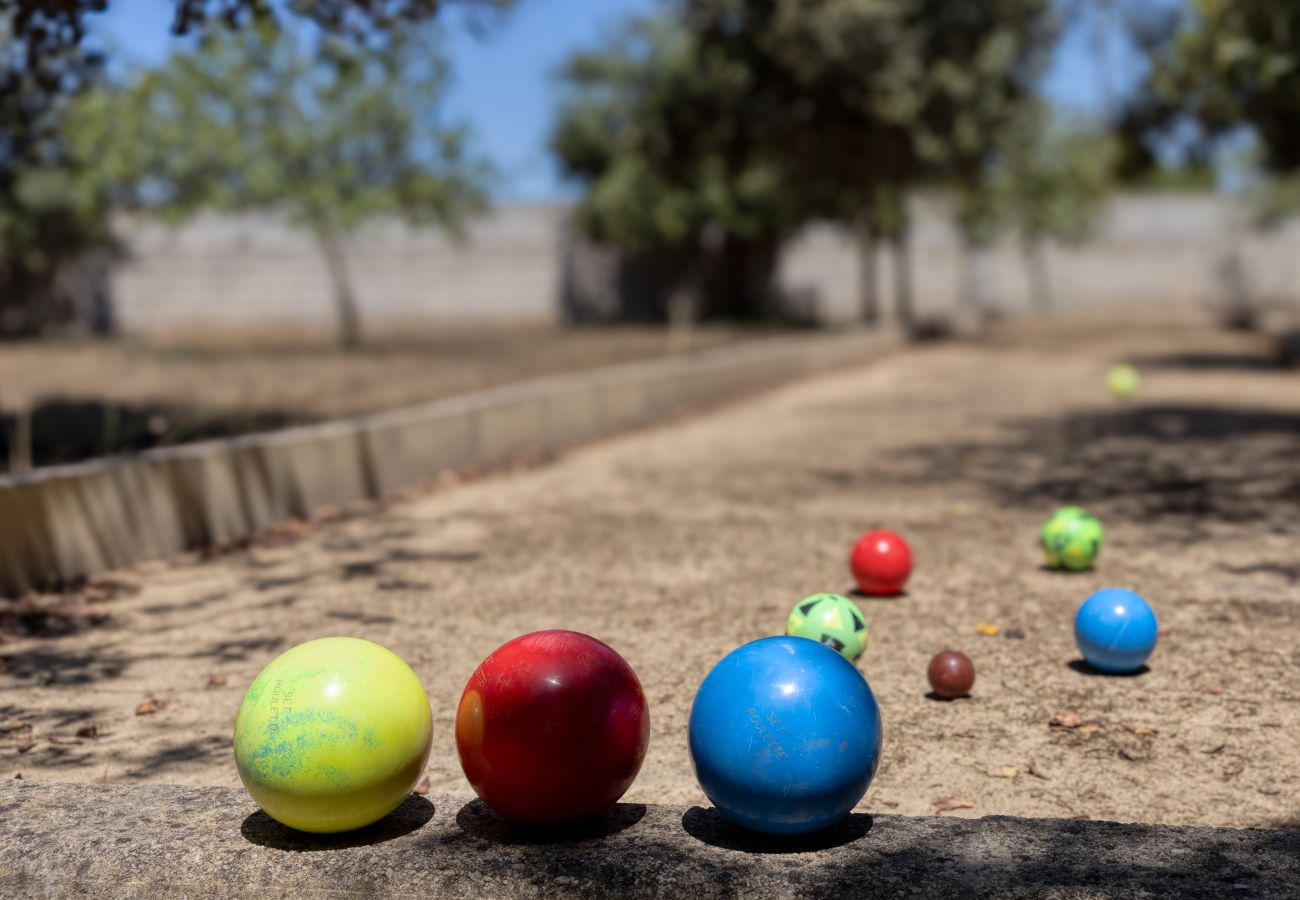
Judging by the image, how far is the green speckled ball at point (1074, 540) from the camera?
7387 millimetres

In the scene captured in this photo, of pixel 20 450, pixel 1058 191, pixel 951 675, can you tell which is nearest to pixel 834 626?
pixel 951 675

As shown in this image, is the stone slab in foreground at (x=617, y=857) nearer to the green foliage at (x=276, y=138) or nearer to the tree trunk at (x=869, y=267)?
the green foliage at (x=276, y=138)

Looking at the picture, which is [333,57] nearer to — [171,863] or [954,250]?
[171,863]

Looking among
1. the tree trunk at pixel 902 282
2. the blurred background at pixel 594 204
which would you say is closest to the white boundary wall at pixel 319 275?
the blurred background at pixel 594 204

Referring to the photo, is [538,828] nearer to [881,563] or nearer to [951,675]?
[951,675]

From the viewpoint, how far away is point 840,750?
3646 millimetres

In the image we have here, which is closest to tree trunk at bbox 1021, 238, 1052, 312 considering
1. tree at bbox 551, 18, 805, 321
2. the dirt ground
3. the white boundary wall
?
tree at bbox 551, 18, 805, 321

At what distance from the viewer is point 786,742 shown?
3.63 meters

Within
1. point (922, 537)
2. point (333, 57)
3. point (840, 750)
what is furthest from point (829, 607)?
point (333, 57)

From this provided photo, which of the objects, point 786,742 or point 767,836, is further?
point 767,836

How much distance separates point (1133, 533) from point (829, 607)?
3561mm

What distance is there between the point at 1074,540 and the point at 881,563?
4.04 feet

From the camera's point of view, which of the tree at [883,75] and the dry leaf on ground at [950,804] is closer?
the dry leaf on ground at [950,804]

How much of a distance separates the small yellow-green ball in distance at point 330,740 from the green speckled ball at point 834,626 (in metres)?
2.31
